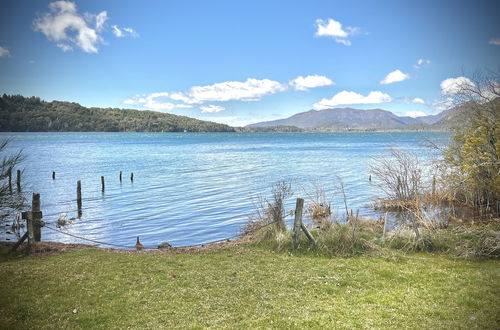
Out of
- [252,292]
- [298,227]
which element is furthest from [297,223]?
[252,292]

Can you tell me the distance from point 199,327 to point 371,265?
25.2ft

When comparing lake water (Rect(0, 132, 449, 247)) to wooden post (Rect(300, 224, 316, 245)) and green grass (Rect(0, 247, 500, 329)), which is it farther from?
green grass (Rect(0, 247, 500, 329))

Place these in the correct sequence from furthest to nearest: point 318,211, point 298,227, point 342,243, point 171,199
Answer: point 171,199, point 318,211, point 298,227, point 342,243

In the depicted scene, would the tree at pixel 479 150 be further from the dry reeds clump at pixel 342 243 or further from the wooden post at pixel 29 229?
the wooden post at pixel 29 229

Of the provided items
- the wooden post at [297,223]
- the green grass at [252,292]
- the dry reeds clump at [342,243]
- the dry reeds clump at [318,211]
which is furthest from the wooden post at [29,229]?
the dry reeds clump at [318,211]

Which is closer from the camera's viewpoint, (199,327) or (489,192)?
(199,327)

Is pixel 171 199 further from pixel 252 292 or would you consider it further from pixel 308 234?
pixel 252 292

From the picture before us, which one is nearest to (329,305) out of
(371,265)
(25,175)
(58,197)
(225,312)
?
(225,312)

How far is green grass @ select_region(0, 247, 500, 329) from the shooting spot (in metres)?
9.05

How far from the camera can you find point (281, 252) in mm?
16391

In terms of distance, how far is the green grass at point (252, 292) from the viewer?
9.05 m

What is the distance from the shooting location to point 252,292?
444 inches

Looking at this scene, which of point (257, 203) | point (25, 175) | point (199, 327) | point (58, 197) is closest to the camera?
point (199, 327)

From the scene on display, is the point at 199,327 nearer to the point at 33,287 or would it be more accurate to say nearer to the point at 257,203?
the point at 33,287
